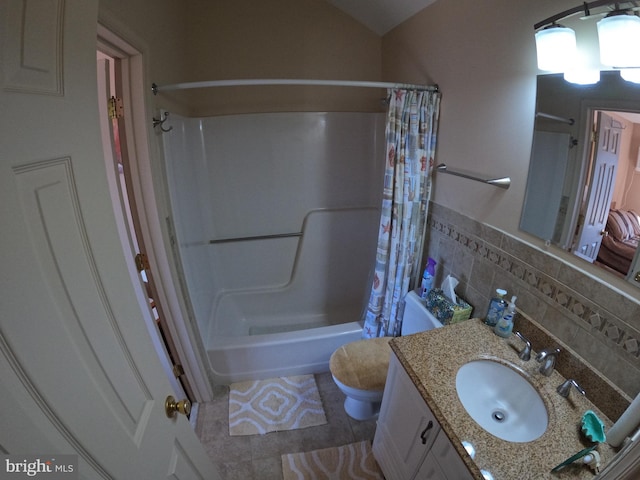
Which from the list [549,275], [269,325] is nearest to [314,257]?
[269,325]

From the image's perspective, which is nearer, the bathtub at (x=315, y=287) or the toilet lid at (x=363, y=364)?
the toilet lid at (x=363, y=364)

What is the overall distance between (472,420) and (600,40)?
1.17 metres

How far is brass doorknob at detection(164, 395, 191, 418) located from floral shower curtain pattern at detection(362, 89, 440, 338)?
1294 mm

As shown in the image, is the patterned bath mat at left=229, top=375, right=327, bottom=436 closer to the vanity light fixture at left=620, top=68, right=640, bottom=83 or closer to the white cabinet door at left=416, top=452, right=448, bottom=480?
the white cabinet door at left=416, top=452, right=448, bottom=480

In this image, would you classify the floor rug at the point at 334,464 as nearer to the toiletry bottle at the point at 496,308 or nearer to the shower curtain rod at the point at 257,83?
the toiletry bottle at the point at 496,308

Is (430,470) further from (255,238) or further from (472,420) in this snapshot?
(255,238)

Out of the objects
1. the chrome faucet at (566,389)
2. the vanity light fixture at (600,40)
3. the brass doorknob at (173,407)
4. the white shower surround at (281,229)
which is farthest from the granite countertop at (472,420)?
the vanity light fixture at (600,40)

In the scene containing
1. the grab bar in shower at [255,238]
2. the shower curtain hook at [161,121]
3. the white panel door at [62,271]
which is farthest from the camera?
the grab bar in shower at [255,238]

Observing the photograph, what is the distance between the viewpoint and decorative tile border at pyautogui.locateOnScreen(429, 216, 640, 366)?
0.96 m

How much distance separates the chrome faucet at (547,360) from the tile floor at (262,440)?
1.05 metres

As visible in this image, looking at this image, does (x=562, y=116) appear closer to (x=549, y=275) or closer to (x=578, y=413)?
(x=549, y=275)

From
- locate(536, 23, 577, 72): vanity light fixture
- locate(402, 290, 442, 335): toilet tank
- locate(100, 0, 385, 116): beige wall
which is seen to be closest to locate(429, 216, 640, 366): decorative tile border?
locate(402, 290, 442, 335): toilet tank

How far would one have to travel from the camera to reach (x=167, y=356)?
1722 millimetres

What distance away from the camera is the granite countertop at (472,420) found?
2.83 ft
